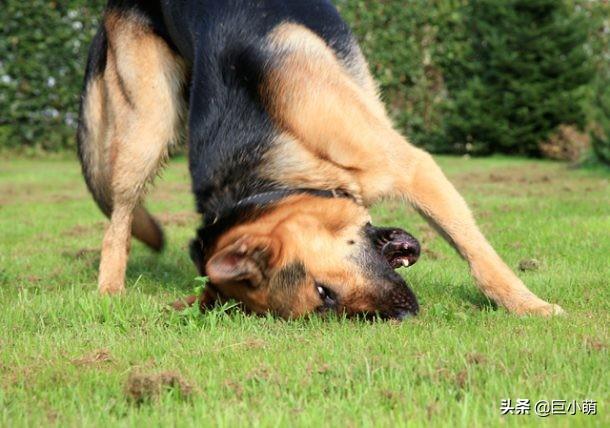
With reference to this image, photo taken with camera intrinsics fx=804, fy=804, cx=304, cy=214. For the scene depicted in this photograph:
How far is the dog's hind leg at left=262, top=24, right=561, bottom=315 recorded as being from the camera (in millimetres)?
3838

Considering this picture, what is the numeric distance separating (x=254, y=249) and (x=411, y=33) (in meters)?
13.6

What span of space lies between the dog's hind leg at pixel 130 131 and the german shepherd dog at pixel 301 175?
57 cm

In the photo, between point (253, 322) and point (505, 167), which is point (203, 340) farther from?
point (505, 167)

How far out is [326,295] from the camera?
138 inches

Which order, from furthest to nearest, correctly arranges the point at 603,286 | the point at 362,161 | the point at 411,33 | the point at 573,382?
the point at 411,33, the point at 603,286, the point at 362,161, the point at 573,382

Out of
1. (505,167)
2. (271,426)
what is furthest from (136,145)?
(505,167)

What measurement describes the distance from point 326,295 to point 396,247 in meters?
0.47

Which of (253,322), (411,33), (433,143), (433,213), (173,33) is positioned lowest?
(433,143)

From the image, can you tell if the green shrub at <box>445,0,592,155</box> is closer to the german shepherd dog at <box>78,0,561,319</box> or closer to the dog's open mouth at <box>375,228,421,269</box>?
the german shepherd dog at <box>78,0,561,319</box>

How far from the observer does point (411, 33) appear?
1628cm

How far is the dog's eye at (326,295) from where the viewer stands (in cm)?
349

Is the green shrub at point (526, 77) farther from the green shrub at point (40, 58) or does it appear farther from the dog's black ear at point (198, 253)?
the dog's black ear at point (198, 253)

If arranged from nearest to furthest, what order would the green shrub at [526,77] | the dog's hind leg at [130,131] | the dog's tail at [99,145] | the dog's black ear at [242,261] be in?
the dog's black ear at [242,261] → the dog's hind leg at [130,131] → the dog's tail at [99,145] → the green shrub at [526,77]

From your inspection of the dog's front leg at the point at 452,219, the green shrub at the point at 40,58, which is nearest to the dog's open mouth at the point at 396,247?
the dog's front leg at the point at 452,219
